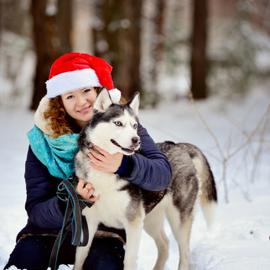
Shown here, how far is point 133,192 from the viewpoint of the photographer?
128 inches

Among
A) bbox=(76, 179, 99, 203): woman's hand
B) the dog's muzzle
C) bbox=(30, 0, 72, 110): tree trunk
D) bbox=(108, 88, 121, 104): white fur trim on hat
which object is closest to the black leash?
bbox=(76, 179, 99, 203): woman's hand

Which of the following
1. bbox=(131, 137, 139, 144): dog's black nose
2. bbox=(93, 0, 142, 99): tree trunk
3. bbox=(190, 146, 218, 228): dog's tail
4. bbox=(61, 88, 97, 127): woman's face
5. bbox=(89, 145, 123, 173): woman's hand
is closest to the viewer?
bbox=(131, 137, 139, 144): dog's black nose

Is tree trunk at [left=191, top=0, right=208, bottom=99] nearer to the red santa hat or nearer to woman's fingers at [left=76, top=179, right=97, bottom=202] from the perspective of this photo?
the red santa hat

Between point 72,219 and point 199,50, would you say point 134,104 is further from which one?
point 199,50

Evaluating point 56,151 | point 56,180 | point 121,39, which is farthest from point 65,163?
point 121,39

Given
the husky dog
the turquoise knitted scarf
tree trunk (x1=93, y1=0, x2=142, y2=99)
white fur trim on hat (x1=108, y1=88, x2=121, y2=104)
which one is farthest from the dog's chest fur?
tree trunk (x1=93, y1=0, x2=142, y2=99)

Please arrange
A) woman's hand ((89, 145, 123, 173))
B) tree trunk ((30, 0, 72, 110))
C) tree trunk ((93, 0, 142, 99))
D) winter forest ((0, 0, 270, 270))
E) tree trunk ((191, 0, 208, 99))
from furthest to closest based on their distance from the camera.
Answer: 1. tree trunk ((191, 0, 208, 99))
2. tree trunk ((93, 0, 142, 99))
3. tree trunk ((30, 0, 72, 110))
4. winter forest ((0, 0, 270, 270))
5. woman's hand ((89, 145, 123, 173))

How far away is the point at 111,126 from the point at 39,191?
0.78 meters

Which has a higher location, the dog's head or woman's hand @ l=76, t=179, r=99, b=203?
the dog's head

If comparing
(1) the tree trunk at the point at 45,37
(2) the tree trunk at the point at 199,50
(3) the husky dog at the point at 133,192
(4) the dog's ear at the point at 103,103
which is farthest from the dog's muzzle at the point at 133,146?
(2) the tree trunk at the point at 199,50

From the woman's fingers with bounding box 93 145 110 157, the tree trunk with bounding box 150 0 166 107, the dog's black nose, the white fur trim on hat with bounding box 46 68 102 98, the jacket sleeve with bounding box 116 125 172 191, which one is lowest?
the jacket sleeve with bounding box 116 125 172 191

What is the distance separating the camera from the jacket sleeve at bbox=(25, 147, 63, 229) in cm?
341

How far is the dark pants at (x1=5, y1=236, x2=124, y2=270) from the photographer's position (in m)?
3.37

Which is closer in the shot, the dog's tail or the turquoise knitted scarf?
the turquoise knitted scarf
